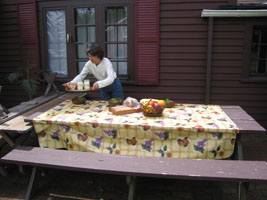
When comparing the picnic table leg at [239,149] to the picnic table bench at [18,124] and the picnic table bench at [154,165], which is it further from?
the picnic table bench at [18,124]

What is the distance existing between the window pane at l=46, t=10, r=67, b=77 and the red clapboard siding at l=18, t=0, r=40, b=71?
27 centimetres

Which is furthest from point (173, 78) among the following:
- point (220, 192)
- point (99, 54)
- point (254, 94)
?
point (220, 192)

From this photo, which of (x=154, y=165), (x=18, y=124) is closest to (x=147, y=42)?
(x=18, y=124)

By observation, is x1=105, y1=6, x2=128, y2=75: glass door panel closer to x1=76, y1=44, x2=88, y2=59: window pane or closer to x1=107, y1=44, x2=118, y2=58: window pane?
x1=107, y1=44, x2=118, y2=58: window pane

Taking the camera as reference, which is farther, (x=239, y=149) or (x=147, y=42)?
(x=147, y=42)

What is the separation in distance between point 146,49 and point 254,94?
2301 millimetres

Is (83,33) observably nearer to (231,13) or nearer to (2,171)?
(231,13)

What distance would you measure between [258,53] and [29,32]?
4.81 m

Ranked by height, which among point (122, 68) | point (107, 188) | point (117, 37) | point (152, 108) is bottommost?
point (107, 188)

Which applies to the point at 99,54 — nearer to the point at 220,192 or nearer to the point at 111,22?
the point at 111,22

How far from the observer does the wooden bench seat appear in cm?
221

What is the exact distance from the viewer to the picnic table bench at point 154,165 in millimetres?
2221

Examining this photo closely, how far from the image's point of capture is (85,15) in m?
5.25

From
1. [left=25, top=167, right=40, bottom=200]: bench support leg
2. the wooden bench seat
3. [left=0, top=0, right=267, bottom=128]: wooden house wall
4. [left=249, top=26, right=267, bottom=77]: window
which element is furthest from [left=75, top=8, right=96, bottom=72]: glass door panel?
[left=249, top=26, right=267, bottom=77]: window
